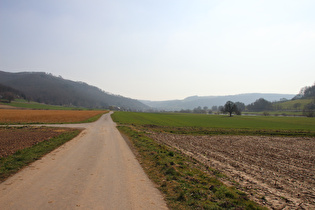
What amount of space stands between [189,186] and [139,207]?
299 centimetres

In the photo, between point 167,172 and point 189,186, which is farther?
point 167,172

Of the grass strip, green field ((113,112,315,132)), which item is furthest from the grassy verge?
green field ((113,112,315,132))

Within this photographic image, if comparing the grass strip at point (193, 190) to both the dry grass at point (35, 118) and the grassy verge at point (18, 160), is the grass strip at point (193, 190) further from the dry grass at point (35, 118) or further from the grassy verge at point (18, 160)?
the dry grass at point (35, 118)

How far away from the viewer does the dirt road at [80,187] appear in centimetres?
663

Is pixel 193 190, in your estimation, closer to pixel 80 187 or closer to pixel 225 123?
pixel 80 187

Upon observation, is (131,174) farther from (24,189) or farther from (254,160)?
(254,160)

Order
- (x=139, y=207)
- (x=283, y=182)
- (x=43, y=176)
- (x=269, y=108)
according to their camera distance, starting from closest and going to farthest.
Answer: (x=139, y=207), (x=43, y=176), (x=283, y=182), (x=269, y=108)

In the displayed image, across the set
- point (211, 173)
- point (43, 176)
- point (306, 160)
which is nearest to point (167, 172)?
point (211, 173)

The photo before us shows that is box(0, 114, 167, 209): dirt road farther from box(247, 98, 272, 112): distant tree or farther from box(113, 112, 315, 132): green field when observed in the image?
box(247, 98, 272, 112): distant tree

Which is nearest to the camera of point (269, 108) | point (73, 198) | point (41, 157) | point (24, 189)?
point (73, 198)

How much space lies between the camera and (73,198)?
23.1 feet

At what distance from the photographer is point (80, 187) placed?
816cm

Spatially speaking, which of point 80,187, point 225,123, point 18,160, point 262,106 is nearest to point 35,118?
point 18,160

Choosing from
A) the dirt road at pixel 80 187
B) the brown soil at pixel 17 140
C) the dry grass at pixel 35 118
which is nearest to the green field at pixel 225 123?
the dry grass at pixel 35 118
